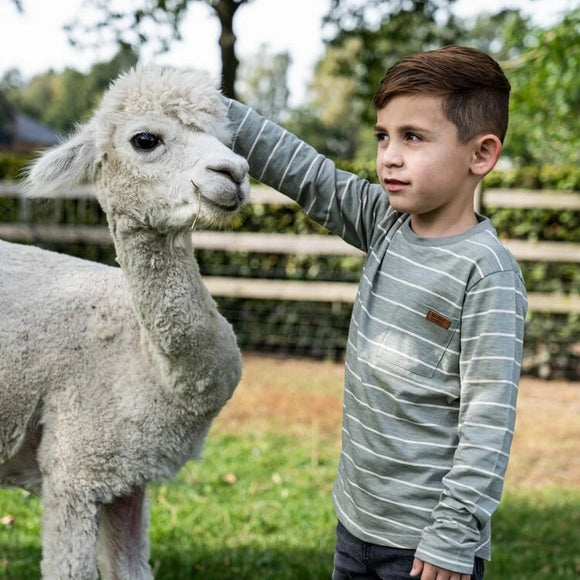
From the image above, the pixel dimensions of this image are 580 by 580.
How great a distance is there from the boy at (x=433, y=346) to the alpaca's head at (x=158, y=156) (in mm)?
462

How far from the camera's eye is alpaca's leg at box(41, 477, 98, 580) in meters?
2.20

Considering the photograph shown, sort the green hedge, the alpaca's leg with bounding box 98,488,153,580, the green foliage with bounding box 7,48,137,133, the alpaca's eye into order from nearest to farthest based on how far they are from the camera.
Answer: the alpaca's eye, the alpaca's leg with bounding box 98,488,153,580, the green hedge, the green foliage with bounding box 7,48,137,133

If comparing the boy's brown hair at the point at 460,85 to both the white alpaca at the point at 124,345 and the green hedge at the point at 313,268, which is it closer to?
the white alpaca at the point at 124,345

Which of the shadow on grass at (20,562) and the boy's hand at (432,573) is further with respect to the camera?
the shadow on grass at (20,562)

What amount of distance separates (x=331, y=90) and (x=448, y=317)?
4809cm

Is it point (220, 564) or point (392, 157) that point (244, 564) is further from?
point (392, 157)

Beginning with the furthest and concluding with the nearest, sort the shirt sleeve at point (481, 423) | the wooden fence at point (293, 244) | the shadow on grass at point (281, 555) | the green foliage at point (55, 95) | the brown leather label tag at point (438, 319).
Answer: the green foliage at point (55, 95)
the wooden fence at point (293, 244)
the shadow on grass at point (281, 555)
the brown leather label tag at point (438, 319)
the shirt sleeve at point (481, 423)

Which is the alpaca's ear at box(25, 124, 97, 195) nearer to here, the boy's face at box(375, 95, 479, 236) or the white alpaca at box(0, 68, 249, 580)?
the white alpaca at box(0, 68, 249, 580)

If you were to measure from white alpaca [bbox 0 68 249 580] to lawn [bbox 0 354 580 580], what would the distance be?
1.12 feet

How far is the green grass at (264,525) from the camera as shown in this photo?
11.8 ft

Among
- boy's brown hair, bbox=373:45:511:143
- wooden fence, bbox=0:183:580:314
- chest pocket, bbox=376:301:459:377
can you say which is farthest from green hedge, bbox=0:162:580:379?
chest pocket, bbox=376:301:459:377

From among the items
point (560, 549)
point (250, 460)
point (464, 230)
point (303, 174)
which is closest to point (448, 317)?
point (464, 230)

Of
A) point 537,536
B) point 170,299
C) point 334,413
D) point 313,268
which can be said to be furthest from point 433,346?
point 313,268

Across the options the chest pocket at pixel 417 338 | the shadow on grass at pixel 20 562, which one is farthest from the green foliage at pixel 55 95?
the chest pocket at pixel 417 338
